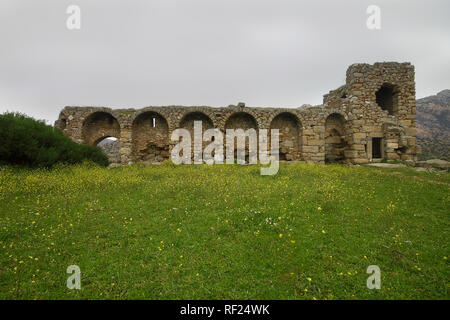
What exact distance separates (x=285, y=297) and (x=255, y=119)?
47.9 feet

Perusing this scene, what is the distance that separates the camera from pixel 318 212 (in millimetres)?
5961

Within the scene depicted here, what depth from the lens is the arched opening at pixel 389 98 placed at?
678 inches

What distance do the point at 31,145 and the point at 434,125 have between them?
198 feet

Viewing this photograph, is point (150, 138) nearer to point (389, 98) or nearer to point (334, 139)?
point (334, 139)

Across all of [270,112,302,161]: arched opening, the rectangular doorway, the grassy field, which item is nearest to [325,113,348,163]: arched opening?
the rectangular doorway

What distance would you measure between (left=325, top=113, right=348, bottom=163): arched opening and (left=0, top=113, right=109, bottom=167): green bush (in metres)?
18.3

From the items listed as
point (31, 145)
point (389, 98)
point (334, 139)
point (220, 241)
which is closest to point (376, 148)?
point (334, 139)

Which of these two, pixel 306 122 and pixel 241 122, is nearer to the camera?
pixel 306 122

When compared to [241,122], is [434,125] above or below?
above

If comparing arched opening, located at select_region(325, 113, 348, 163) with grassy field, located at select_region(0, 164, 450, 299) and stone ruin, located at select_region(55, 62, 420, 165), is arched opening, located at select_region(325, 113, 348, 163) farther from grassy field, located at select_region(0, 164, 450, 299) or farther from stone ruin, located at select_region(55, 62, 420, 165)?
grassy field, located at select_region(0, 164, 450, 299)

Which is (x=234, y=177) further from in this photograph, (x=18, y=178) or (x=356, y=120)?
(x=356, y=120)

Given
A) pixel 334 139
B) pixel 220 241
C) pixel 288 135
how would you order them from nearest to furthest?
pixel 220 241 < pixel 288 135 < pixel 334 139

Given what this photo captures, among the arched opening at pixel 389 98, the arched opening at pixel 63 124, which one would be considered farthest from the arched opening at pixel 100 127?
the arched opening at pixel 389 98

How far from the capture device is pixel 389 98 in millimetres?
18000
